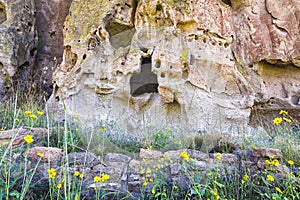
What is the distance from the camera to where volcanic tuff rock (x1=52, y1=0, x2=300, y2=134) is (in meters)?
4.86

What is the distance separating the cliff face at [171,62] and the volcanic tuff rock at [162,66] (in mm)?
20

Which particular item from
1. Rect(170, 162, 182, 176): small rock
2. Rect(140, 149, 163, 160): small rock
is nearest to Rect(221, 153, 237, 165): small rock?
Rect(170, 162, 182, 176): small rock

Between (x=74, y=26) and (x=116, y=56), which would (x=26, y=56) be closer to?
(x=74, y=26)

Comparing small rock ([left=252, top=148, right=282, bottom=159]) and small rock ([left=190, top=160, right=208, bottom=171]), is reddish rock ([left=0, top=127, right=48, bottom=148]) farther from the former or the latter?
small rock ([left=252, top=148, right=282, bottom=159])

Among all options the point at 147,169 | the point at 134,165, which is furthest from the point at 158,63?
the point at 147,169

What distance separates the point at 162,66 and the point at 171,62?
0.19 metres

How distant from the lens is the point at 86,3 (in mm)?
5562

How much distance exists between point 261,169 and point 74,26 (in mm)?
4655

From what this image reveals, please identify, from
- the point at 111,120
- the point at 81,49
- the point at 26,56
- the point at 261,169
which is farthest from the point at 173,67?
the point at 26,56

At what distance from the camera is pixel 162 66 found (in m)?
4.80

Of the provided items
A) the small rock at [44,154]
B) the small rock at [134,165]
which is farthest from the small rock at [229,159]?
the small rock at [44,154]

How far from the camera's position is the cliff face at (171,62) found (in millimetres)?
4871

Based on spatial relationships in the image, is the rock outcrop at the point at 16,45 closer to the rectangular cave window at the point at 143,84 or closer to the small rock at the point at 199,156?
the rectangular cave window at the point at 143,84

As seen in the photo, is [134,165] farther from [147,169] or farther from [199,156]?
[199,156]
